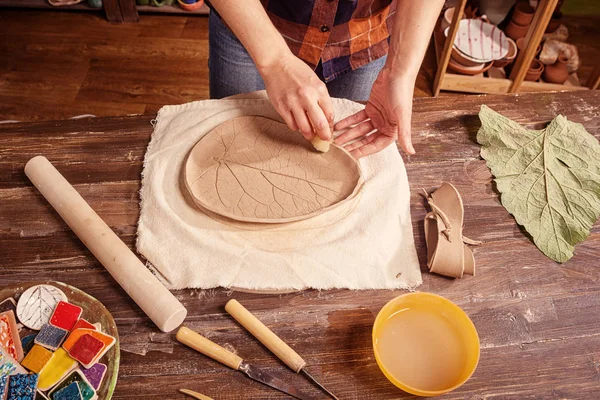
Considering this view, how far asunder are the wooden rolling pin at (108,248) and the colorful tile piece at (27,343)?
17cm

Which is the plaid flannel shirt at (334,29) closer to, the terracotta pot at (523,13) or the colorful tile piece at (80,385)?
the colorful tile piece at (80,385)

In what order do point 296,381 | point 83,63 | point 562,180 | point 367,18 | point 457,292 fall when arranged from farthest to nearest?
point 83,63, point 367,18, point 562,180, point 457,292, point 296,381

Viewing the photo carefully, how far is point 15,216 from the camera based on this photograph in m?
1.04

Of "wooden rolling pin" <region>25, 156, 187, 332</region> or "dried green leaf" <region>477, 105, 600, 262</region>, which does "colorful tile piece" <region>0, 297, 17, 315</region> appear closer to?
"wooden rolling pin" <region>25, 156, 187, 332</region>

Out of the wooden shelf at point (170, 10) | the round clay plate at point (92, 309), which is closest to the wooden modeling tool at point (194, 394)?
the round clay plate at point (92, 309)

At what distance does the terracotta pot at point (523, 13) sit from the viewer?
238cm

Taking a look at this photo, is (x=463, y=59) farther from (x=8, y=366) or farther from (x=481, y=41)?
(x=8, y=366)

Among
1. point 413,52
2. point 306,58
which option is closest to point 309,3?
point 306,58

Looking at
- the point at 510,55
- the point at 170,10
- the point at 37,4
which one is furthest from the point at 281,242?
the point at 37,4

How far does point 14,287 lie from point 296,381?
0.53m

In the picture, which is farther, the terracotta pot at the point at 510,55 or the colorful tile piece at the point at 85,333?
the terracotta pot at the point at 510,55

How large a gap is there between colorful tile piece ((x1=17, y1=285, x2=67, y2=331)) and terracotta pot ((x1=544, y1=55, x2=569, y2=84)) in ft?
7.77

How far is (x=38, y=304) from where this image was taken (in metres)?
0.88

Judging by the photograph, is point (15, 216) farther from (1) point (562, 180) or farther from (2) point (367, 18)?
(1) point (562, 180)
